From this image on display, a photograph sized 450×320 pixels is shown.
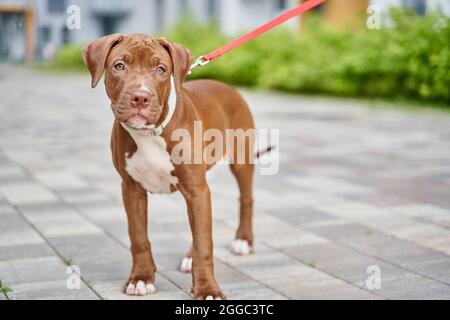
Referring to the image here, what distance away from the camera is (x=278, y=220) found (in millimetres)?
5777

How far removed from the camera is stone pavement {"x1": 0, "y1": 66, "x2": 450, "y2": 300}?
420 centimetres

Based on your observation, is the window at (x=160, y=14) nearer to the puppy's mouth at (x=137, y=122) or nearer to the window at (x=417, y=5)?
the window at (x=417, y=5)

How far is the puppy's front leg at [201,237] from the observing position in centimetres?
384

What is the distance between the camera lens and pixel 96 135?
11.1 meters

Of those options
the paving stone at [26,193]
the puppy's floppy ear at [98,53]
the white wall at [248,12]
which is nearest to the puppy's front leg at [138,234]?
the puppy's floppy ear at [98,53]

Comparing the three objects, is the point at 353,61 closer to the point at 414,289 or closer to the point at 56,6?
the point at 56,6

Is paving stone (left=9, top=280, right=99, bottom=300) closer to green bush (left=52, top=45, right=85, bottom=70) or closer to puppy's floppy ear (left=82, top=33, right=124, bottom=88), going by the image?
puppy's floppy ear (left=82, top=33, right=124, bottom=88)

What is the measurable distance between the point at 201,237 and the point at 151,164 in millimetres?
451

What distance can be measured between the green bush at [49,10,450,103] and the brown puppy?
1052 centimetres

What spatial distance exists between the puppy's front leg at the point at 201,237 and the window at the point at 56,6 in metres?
13.6

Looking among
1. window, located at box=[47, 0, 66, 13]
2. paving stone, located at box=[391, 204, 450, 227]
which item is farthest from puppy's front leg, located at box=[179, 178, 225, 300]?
→ window, located at box=[47, 0, 66, 13]

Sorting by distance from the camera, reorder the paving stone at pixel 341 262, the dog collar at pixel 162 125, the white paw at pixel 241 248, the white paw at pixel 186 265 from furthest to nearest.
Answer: the white paw at pixel 241 248
the white paw at pixel 186 265
the paving stone at pixel 341 262
the dog collar at pixel 162 125
